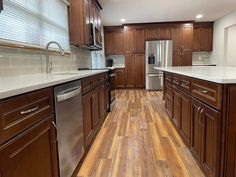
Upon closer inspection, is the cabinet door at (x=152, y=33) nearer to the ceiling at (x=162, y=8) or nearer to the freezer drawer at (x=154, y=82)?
the ceiling at (x=162, y=8)

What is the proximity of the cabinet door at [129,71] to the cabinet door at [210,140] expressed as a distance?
19.1ft

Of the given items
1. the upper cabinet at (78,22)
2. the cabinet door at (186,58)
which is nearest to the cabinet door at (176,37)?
the cabinet door at (186,58)

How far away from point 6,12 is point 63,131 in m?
1.24

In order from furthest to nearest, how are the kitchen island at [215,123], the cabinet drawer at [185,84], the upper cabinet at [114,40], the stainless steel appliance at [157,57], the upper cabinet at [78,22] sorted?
the upper cabinet at [114,40] < the stainless steel appliance at [157,57] < the upper cabinet at [78,22] < the cabinet drawer at [185,84] < the kitchen island at [215,123]

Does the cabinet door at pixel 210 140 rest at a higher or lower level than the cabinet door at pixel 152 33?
lower

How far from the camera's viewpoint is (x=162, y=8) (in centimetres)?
519

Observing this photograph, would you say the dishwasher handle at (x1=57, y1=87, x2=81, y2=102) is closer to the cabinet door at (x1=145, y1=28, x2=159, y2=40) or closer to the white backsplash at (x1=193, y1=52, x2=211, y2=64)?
the cabinet door at (x1=145, y1=28, x2=159, y2=40)

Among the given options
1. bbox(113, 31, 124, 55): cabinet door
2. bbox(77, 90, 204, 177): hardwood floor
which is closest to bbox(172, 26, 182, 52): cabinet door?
bbox(113, 31, 124, 55): cabinet door

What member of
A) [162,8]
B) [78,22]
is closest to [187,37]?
[162,8]

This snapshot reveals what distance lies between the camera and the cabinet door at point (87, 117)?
2.12 m

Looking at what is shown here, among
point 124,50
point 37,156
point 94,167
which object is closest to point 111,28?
point 124,50

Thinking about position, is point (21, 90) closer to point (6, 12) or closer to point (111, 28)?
point (6, 12)

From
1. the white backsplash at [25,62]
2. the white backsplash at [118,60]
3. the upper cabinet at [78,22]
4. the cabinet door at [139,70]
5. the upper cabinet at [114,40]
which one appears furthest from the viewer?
the white backsplash at [118,60]

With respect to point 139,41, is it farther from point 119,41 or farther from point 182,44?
point 182,44
